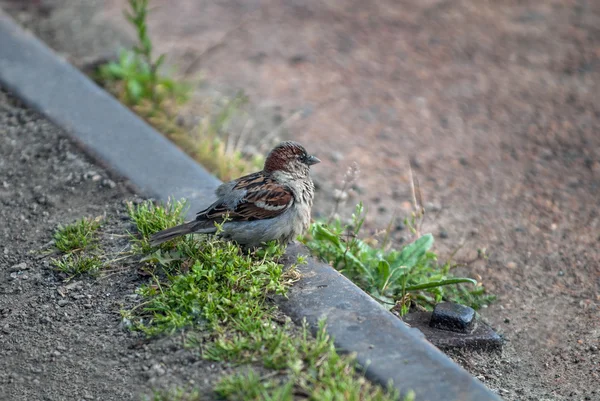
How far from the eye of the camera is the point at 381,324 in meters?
3.62

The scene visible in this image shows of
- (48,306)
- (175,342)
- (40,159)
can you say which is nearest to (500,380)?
(175,342)

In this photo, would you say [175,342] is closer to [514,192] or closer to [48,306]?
[48,306]

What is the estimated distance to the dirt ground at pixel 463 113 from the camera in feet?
15.3

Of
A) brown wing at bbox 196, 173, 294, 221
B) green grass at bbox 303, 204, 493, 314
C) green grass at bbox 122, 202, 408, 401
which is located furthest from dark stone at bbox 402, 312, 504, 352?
brown wing at bbox 196, 173, 294, 221

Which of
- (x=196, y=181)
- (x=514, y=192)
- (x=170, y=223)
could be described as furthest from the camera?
(x=514, y=192)

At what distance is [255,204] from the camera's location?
4.15m

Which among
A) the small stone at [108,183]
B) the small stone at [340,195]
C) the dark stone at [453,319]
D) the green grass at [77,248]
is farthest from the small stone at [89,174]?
the dark stone at [453,319]

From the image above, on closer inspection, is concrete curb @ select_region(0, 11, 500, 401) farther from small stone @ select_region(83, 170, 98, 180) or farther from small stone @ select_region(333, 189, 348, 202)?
small stone @ select_region(333, 189, 348, 202)

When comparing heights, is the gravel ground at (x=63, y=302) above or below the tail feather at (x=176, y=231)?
below

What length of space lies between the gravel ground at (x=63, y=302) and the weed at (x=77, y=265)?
59 millimetres

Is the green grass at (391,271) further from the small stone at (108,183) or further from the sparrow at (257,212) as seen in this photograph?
the small stone at (108,183)

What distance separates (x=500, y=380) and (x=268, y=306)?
1.30 m

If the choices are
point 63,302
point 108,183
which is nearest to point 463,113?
point 108,183

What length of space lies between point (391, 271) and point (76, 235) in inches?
71.8
